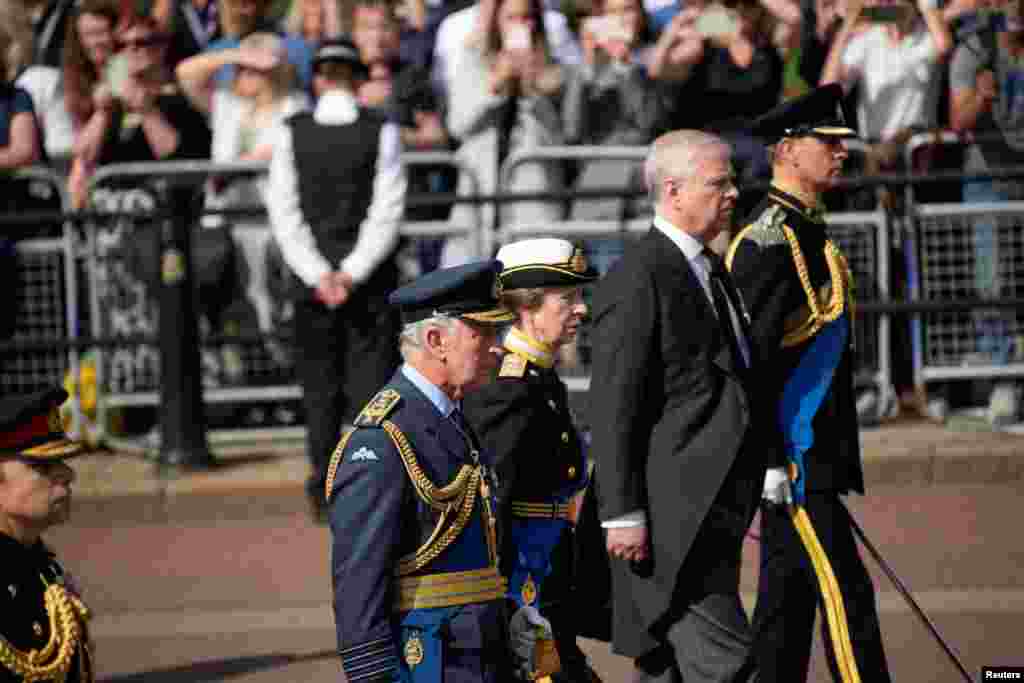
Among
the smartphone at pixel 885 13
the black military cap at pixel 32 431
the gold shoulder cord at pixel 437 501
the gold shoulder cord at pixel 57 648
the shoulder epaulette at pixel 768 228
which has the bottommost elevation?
the gold shoulder cord at pixel 57 648

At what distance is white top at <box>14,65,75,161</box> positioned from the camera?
1245cm

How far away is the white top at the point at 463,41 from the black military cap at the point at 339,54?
1523 millimetres

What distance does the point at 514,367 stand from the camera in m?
6.16

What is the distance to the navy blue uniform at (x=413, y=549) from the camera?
4.60 m

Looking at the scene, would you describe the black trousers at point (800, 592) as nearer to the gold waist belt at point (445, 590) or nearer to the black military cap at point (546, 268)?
the black military cap at point (546, 268)

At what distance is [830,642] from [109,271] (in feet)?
20.9

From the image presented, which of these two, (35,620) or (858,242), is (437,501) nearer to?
(35,620)

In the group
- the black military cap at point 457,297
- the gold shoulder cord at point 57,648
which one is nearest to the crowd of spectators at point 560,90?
the black military cap at point 457,297

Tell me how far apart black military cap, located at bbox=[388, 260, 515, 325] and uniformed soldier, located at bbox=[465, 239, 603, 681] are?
1.08 m

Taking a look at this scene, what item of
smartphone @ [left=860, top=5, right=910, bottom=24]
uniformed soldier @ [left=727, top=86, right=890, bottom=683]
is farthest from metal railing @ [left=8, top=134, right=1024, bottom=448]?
uniformed soldier @ [left=727, top=86, right=890, bottom=683]

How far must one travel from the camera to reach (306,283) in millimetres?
10625

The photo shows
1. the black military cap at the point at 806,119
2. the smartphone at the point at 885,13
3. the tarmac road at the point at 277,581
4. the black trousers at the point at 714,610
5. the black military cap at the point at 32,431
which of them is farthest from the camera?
the smartphone at the point at 885,13

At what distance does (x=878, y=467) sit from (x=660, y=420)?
5.18 meters

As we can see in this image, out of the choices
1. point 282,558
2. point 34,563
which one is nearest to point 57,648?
point 34,563
